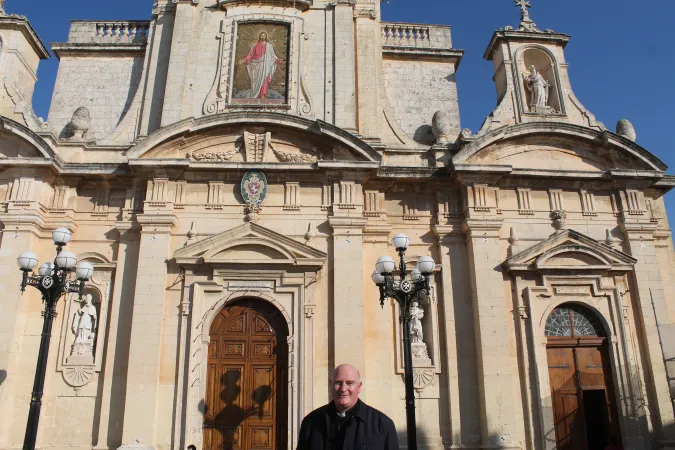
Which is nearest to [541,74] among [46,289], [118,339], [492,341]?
[492,341]

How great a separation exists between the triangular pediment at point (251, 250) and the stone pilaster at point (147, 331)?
1.85 ft

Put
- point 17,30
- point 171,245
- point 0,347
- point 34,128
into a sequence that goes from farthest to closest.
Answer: point 17,30 < point 34,128 < point 171,245 < point 0,347

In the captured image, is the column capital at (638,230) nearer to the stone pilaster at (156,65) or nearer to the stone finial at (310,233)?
the stone finial at (310,233)

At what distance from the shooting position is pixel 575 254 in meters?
14.5

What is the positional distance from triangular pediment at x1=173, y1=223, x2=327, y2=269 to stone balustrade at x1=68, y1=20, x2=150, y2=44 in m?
7.60

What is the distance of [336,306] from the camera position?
13594 millimetres

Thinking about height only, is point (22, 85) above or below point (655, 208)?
above

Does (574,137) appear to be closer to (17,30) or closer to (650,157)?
(650,157)

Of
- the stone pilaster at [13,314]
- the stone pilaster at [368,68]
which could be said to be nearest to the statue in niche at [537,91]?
the stone pilaster at [368,68]

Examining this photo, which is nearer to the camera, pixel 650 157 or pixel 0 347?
pixel 0 347

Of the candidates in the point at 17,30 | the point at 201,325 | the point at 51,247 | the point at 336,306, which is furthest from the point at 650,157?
the point at 17,30

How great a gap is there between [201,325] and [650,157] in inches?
448

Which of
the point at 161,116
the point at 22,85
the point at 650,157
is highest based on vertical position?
the point at 22,85

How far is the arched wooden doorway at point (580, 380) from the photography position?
44.2ft
